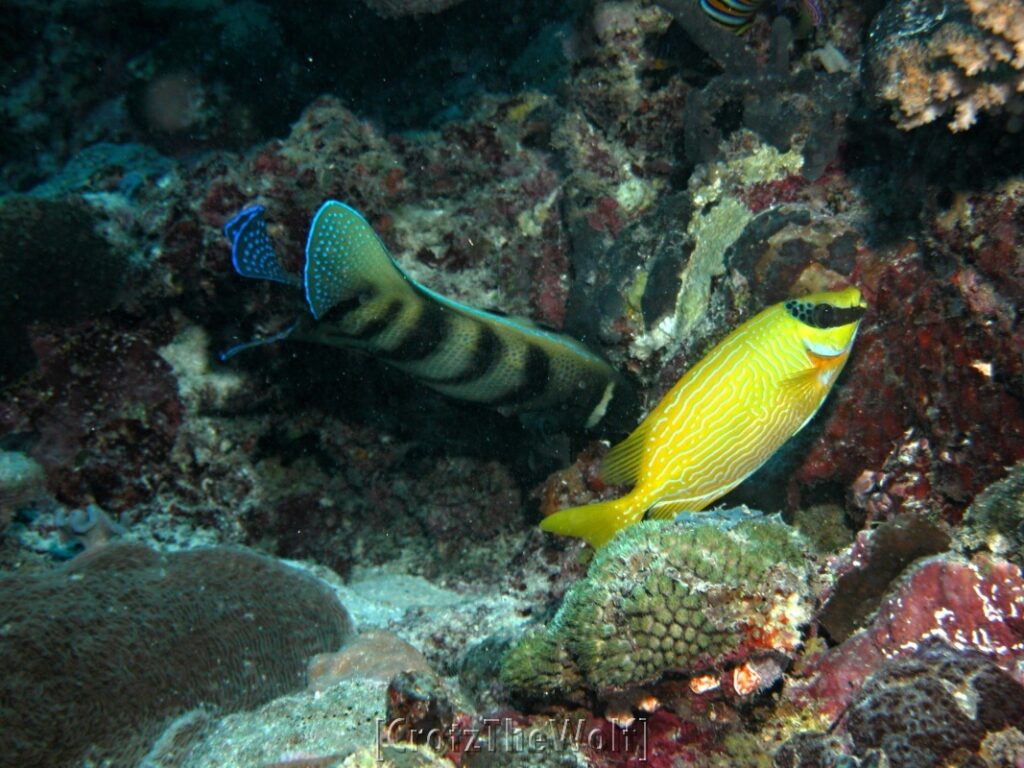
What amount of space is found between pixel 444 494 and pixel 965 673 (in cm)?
403

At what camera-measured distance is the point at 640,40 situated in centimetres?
529

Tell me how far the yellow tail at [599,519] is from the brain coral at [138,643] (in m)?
2.01

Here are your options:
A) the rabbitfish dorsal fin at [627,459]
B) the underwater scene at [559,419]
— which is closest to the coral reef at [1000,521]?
the underwater scene at [559,419]

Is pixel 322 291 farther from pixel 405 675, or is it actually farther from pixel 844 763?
pixel 844 763

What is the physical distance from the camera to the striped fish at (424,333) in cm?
367

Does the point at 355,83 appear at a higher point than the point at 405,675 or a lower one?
higher

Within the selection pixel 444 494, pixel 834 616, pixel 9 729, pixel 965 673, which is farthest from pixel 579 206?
pixel 9 729

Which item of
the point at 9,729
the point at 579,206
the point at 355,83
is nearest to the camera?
the point at 9,729

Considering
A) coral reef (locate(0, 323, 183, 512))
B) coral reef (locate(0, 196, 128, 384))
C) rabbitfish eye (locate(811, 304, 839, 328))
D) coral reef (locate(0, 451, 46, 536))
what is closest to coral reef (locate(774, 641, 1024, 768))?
rabbitfish eye (locate(811, 304, 839, 328))

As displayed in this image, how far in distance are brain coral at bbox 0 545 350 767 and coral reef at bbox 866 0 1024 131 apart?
13.9 ft

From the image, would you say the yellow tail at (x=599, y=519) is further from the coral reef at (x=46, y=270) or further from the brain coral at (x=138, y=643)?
the coral reef at (x=46, y=270)

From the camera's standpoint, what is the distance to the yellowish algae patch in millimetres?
3867

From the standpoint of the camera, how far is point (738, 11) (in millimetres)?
4215

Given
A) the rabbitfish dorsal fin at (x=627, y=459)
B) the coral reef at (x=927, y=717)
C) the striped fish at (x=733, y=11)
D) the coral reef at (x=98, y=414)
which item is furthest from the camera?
the coral reef at (x=98, y=414)
